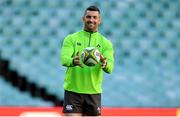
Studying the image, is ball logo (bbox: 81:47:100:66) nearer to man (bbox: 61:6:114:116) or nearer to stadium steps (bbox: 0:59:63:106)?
man (bbox: 61:6:114:116)

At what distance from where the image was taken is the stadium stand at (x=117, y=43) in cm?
679

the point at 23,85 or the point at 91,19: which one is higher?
the point at 91,19

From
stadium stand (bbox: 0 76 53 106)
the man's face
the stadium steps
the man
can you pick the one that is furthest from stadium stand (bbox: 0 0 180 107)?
the man's face

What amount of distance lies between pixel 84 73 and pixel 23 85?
3264mm

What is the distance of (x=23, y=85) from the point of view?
6.80 meters

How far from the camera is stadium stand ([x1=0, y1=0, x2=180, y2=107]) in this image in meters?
6.79

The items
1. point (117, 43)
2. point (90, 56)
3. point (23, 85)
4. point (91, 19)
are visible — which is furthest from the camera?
point (117, 43)

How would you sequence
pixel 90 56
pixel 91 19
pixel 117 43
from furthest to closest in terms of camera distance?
pixel 117 43
pixel 91 19
pixel 90 56

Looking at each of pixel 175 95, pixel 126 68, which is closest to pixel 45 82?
pixel 126 68

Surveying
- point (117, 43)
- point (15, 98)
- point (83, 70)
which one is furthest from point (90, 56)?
point (117, 43)

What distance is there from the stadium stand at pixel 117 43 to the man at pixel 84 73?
9.81 ft

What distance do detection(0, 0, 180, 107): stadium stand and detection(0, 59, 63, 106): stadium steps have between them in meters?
0.05

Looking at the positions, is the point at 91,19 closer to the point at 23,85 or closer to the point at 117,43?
the point at 23,85

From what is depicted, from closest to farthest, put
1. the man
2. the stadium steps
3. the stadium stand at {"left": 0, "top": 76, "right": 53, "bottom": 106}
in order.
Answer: the man < the stadium stand at {"left": 0, "top": 76, "right": 53, "bottom": 106} < the stadium steps
